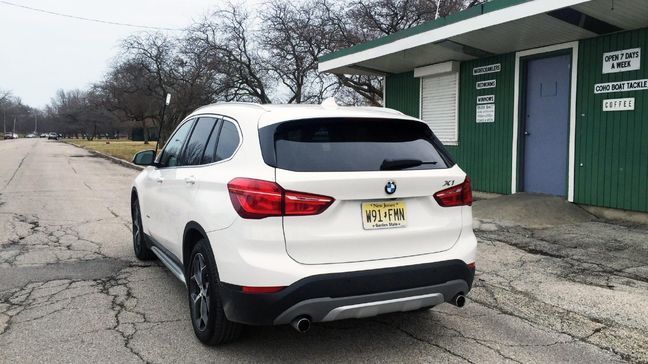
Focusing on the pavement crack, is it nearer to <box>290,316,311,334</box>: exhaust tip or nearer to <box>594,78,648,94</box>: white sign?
<box>290,316,311,334</box>: exhaust tip

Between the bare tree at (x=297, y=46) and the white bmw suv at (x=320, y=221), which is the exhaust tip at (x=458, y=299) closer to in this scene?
the white bmw suv at (x=320, y=221)

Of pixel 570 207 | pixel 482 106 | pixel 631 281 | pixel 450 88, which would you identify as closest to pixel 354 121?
pixel 631 281

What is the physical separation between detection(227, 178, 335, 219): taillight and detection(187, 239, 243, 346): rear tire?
0.52 metres

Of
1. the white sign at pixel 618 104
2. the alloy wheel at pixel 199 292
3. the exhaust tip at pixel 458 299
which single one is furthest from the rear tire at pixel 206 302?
the white sign at pixel 618 104

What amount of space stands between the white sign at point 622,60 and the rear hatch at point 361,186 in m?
5.66

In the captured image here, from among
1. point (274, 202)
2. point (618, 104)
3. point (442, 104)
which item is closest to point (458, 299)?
point (274, 202)

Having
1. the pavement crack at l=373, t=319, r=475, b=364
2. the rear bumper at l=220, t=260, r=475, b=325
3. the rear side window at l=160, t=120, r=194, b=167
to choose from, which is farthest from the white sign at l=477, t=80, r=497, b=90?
the rear bumper at l=220, t=260, r=475, b=325

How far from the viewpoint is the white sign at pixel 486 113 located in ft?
33.8

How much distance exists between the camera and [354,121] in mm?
3662

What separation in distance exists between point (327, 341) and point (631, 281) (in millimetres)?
3308

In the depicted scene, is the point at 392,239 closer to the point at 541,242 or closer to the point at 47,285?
the point at 47,285

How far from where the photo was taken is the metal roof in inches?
284

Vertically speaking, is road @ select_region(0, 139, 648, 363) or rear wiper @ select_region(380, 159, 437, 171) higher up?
rear wiper @ select_region(380, 159, 437, 171)

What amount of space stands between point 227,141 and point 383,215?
4.19 ft
